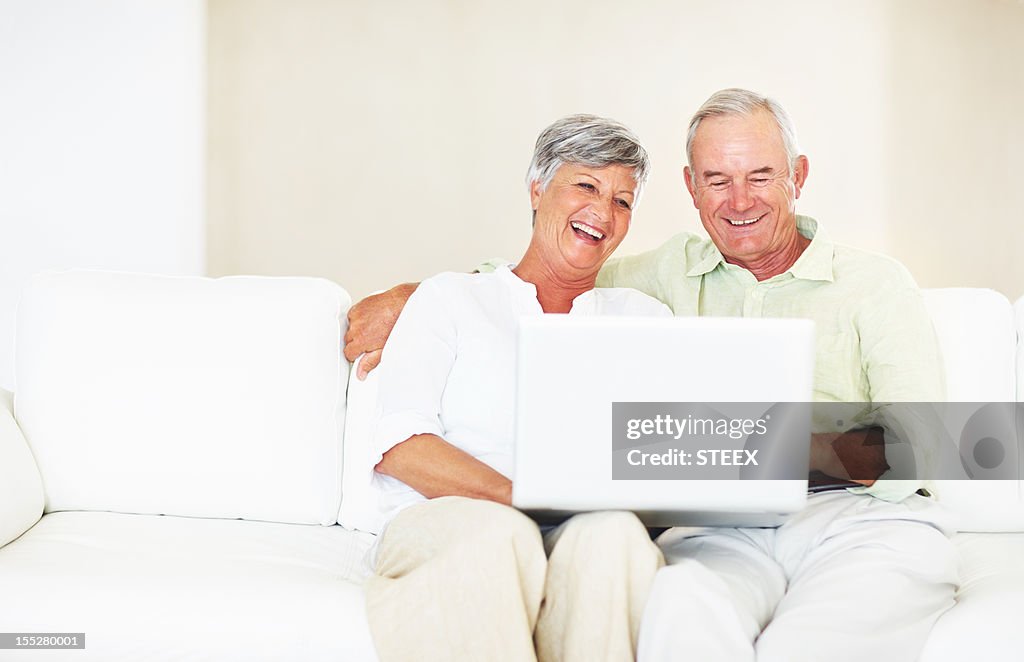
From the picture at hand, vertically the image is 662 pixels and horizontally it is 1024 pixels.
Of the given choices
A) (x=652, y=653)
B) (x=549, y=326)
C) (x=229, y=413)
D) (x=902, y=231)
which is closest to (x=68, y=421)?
(x=229, y=413)

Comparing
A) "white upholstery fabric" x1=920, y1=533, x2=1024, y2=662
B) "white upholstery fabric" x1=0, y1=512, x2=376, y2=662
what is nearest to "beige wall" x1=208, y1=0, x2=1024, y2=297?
"white upholstery fabric" x1=0, y1=512, x2=376, y2=662

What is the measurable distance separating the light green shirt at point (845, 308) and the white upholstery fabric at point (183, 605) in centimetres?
91

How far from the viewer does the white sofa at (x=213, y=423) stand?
70.5 inches

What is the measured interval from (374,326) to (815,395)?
0.88 meters

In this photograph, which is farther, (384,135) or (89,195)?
(384,135)

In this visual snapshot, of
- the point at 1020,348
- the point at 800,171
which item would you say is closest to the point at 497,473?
the point at 800,171

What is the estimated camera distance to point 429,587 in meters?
1.35

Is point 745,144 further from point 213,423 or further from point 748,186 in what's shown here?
point 213,423

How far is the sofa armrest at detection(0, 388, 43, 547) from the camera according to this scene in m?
1.72

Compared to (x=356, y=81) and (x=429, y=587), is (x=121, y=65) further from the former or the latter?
(x=429, y=587)

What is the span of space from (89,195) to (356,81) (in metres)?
1.29

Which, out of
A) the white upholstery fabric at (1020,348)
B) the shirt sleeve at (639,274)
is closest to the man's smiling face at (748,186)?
the shirt sleeve at (639,274)

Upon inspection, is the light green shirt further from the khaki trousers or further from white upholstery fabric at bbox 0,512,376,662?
white upholstery fabric at bbox 0,512,376,662

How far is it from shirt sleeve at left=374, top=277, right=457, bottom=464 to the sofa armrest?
658mm
